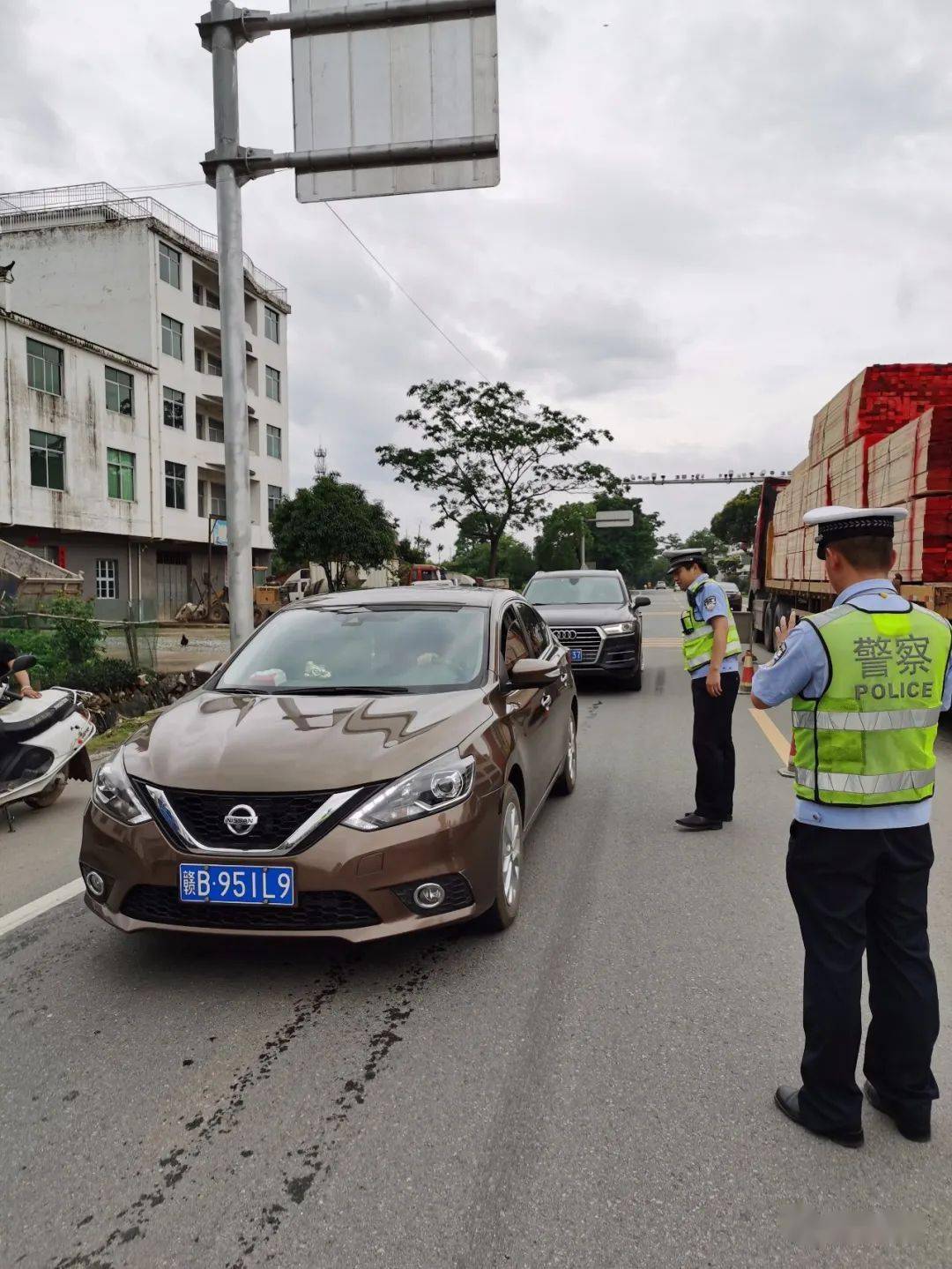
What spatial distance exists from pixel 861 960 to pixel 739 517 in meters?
102

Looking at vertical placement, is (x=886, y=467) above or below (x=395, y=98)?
below

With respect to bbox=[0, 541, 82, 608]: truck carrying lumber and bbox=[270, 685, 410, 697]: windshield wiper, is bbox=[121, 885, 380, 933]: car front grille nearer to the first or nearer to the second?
bbox=[270, 685, 410, 697]: windshield wiper

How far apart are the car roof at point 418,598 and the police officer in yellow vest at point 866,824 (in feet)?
9.39

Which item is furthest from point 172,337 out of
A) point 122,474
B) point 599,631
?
point 599,631

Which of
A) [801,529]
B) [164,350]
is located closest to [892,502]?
[801,529]

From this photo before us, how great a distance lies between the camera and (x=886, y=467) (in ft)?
30.6

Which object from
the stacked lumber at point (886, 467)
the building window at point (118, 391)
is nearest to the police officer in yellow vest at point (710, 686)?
the stacked lumber at point (886, 467)

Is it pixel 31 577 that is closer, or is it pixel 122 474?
pixel 31 577

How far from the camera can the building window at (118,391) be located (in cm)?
3406

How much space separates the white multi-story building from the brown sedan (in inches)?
1102

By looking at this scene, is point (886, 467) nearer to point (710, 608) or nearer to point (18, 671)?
point (710, 608)

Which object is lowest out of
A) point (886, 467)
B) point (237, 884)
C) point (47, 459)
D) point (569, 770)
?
point (569, 770)

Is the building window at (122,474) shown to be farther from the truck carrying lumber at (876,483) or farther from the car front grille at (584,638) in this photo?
the car front grille at (584,638)

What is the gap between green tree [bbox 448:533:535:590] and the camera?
3253 inches
